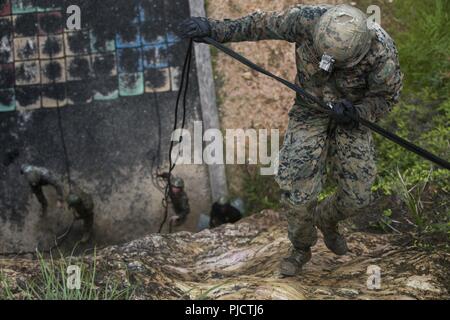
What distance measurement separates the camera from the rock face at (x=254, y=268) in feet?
16.5

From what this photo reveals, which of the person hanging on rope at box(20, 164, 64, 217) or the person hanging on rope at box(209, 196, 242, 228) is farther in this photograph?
the person hanging on rope at box(20, 164, 64, 217)

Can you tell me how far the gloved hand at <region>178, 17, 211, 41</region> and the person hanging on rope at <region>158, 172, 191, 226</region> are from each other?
3764 millimetres

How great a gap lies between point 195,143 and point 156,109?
0.72 meters

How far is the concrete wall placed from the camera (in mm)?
9445

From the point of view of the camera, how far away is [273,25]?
511 cm

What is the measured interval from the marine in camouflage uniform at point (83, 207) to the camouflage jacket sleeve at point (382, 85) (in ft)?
16.1

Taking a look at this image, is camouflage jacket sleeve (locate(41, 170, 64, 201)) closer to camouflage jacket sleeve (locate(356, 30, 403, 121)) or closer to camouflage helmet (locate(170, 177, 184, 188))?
camouflage helmet (locate(170, 177, 184, 188))

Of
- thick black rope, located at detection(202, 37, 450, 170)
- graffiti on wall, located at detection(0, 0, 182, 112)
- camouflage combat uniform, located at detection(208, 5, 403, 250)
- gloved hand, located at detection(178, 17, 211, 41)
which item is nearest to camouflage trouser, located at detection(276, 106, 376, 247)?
camouflage combat uniform, located at detection(208, 5, 403, 250)

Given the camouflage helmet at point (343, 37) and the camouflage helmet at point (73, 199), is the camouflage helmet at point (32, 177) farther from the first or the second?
the camouflage helmet at point (343, 37)

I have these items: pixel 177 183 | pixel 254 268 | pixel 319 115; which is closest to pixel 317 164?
pixel 319 115

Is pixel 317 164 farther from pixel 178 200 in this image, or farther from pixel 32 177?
pixel 32 177

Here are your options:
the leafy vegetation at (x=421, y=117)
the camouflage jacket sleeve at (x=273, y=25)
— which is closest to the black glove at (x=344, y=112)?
the camouflage jacket sleeve at (x=273, y=25)
